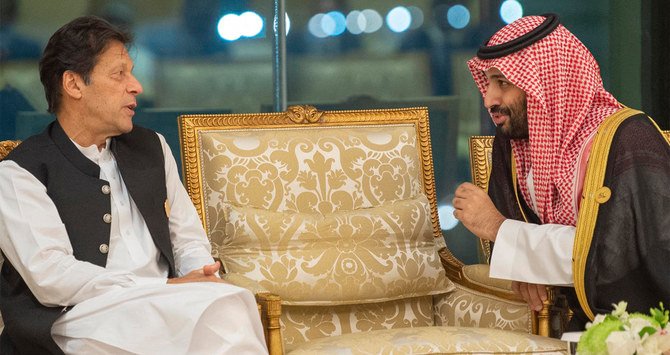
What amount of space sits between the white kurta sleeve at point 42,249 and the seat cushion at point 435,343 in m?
0.60

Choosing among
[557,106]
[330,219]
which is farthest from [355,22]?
[557,106]

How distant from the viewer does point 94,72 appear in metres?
3.41

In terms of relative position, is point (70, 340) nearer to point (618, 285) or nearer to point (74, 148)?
point (74, 148)

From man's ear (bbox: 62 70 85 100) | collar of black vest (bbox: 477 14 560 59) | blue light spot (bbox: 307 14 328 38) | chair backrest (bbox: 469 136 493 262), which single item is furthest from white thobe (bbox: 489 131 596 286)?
blue light spot (bbox: 307 14 328 38)

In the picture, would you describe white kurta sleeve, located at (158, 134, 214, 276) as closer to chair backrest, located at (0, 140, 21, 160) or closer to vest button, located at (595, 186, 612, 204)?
chair backrest, located at (0, 140, 21, 160)

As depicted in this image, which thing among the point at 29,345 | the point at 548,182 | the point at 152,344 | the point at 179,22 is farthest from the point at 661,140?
the point at 179,22

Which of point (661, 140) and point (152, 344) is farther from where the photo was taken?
point (661, 140)

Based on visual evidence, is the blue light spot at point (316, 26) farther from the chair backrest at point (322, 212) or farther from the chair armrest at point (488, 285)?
the chair armrest at point (488, 285)

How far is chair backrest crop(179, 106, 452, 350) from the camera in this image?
3.79m

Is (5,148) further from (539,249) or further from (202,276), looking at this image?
(539,249)

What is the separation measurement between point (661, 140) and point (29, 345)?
197cm

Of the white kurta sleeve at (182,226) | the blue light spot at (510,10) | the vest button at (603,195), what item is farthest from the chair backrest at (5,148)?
the blue light spot at (510,10)

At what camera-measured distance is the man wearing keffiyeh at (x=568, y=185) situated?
11.0ft

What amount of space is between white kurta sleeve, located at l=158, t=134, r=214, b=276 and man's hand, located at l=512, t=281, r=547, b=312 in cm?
101
